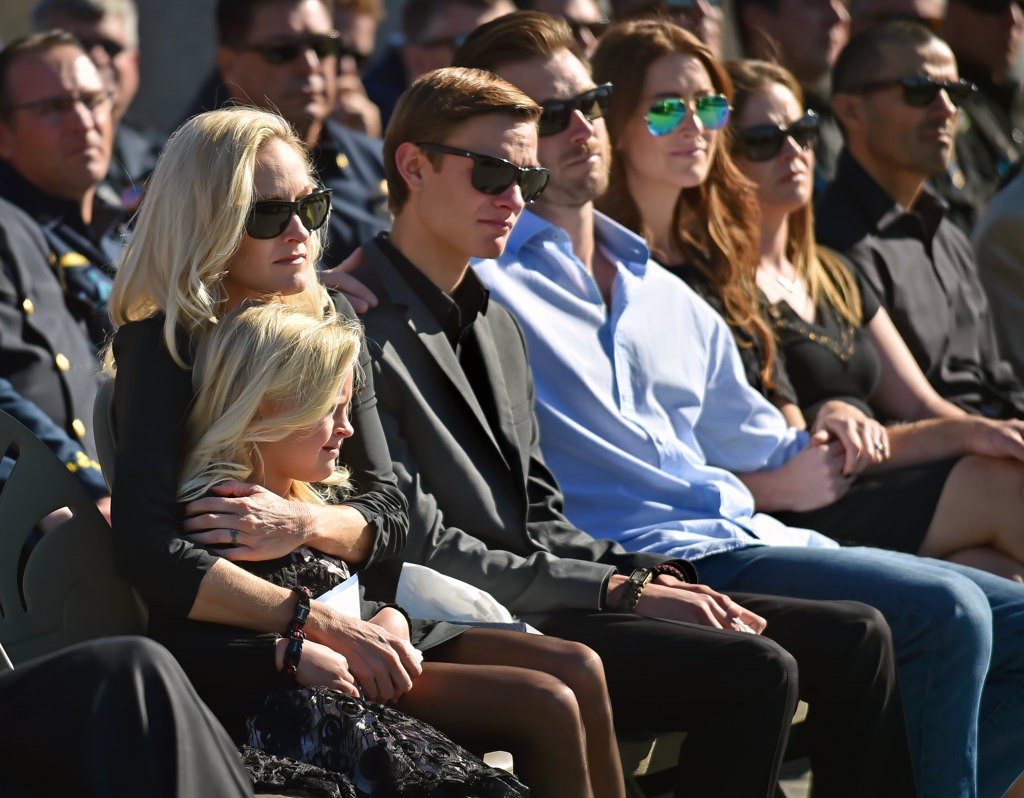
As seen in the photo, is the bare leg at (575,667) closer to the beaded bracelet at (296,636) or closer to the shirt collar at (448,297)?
the beaded bracelet at (296,636)

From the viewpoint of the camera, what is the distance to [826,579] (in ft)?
12.4

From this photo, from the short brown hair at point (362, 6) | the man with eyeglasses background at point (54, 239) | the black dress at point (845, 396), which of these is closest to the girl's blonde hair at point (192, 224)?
the man with eyeglasses background at point (54, 239)

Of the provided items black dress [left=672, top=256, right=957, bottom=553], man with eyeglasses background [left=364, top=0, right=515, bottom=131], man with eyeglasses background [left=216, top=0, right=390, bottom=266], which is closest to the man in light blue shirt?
black dress [left=672, top=256, right=957, bottom=553]

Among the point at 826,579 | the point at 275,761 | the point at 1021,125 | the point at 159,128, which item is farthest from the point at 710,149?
the point at 1021,125

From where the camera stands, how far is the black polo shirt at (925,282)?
535cm

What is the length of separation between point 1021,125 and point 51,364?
20.8ft

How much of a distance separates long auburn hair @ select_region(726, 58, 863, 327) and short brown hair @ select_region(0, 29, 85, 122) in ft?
6.89

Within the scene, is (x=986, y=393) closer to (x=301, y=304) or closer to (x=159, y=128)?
(x=301, y=304)

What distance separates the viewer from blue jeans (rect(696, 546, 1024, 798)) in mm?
3611

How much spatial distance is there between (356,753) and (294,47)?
382cm

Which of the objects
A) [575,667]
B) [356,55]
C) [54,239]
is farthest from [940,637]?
[356,55]

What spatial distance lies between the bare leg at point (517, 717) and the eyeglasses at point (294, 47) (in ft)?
11.6

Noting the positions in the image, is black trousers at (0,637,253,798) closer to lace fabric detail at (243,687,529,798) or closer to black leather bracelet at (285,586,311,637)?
lace fabric detail at (243,687,529,798)

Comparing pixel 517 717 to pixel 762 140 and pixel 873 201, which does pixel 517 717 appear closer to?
pixel 762 140
